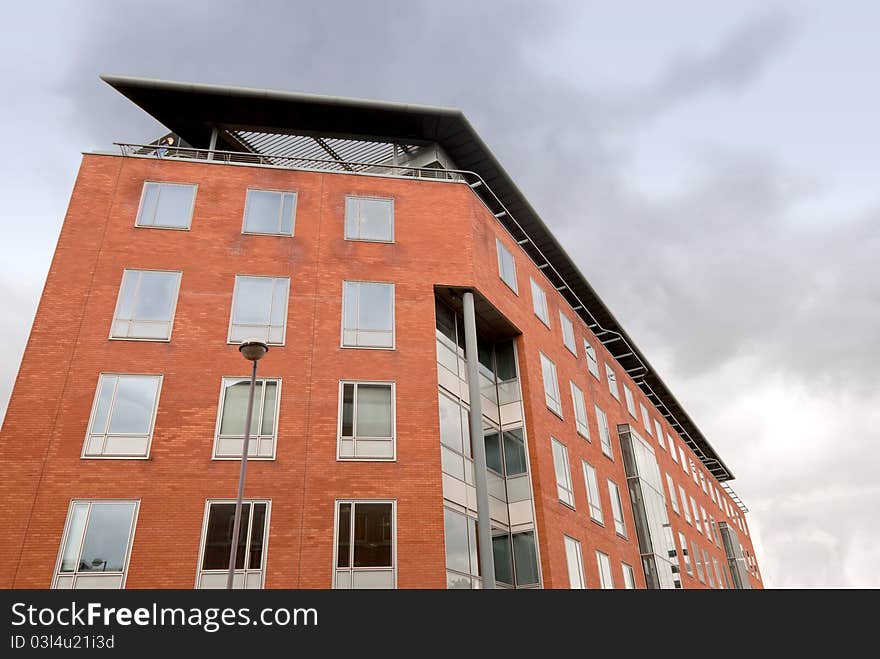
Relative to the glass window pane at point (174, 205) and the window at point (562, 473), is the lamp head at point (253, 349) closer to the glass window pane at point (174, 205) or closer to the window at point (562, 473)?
the glass window pane at point (174, 205)

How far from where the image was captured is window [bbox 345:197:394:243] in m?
24.0

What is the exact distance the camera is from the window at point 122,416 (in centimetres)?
1897

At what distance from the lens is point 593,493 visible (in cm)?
2903

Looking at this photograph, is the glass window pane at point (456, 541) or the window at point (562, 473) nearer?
the glass window pane at point (456, 541)

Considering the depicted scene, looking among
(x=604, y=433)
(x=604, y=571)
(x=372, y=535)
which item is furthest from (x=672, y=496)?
(x=372, y=535)

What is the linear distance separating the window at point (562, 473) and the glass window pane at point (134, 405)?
13.9 metres

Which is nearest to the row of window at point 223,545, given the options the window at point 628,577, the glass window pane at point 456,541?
the glass window pane at point 456,541

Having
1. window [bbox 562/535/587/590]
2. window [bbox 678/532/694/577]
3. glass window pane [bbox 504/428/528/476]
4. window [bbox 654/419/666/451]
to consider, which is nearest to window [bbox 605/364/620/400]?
window [bbox 654/419/666/451]

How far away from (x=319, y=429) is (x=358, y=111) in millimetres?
12867

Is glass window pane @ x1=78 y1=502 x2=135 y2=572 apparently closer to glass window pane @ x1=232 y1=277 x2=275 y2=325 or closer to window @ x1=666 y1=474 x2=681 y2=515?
glass window pane @ x1=232 y1=277 x2=275 y2=325

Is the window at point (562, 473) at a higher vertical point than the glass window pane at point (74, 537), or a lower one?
higher
